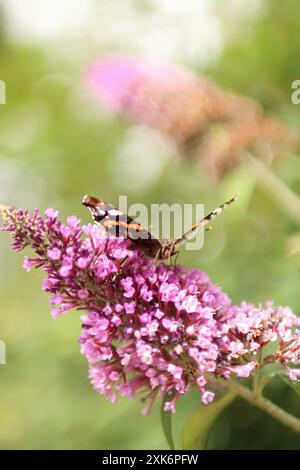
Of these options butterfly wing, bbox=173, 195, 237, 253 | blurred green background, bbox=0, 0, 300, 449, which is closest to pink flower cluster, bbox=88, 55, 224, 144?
blurred green background, bbox=0, 0, 300, 449

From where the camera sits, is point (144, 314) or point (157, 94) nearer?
point (144, 314)

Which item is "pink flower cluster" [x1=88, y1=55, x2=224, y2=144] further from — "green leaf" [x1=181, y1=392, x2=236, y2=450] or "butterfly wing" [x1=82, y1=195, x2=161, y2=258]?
"green leaf" [x1=181, y1=392, x2=236, y2=450]

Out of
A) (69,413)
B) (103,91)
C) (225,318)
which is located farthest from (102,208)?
(103,91)

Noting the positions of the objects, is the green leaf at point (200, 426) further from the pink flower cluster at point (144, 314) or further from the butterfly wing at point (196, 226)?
the butterfly wing at point (196, 226)

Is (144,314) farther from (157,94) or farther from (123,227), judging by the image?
(157,94)

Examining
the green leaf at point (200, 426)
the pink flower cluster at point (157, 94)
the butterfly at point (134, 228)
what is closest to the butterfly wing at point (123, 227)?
the butterfly at point (134, 228)

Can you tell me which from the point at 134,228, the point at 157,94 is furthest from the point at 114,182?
the point at 134,228

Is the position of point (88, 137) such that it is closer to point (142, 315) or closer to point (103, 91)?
point (103, 91)
